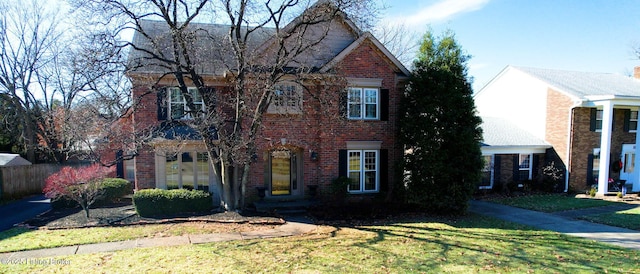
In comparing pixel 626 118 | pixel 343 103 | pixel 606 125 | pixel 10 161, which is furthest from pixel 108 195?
pixel 626 118

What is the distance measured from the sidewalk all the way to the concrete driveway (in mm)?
4120

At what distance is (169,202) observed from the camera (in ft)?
37.1

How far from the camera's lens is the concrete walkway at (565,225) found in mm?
9289

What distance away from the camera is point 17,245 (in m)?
8.21

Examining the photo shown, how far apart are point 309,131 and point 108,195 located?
28.3 feet

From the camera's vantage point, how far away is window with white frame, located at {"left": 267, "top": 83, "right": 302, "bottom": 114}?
40.0ft

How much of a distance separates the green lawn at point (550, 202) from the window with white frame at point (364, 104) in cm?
751

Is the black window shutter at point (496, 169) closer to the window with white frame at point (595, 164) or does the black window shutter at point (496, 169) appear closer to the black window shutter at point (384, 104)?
the window with white frame at point (595, 164)

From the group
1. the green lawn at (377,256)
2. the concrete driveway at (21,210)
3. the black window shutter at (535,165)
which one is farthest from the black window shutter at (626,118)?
the concrete driveway at (21,210)

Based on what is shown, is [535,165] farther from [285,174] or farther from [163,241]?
[163,241]

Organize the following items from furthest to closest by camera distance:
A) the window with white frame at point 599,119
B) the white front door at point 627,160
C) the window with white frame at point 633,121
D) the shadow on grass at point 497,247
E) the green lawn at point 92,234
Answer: the white front door at point 627,160 < the window with white frame at point 633,121 < the window with white frame at point 599,119 < the green lawn at point 92,234 < the shadow on grass at point 497,247

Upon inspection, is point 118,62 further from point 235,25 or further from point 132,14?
point 235,25

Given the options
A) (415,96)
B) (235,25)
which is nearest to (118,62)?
(235,25)

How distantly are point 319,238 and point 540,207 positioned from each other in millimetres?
10523
